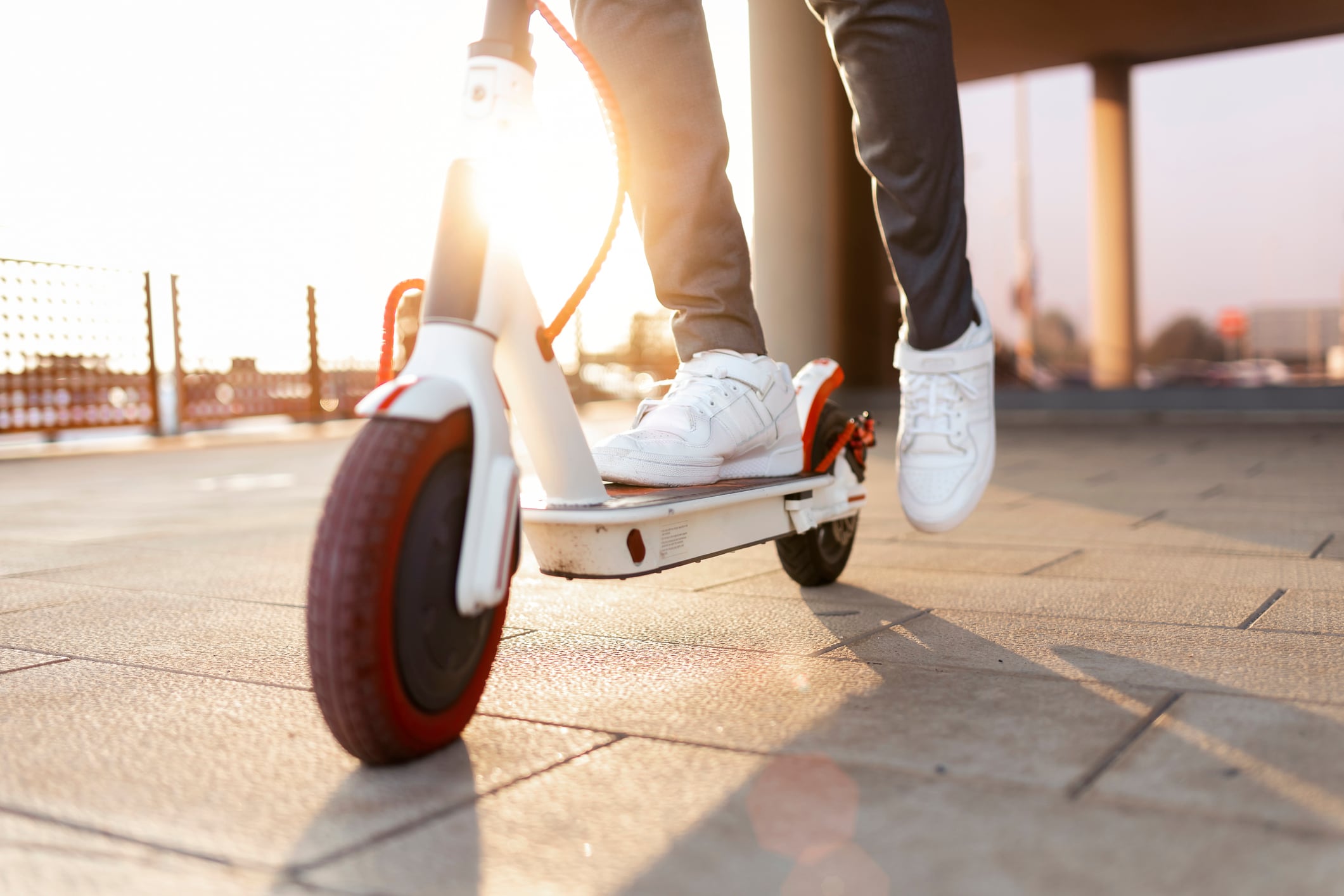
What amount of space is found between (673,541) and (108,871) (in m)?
0.70

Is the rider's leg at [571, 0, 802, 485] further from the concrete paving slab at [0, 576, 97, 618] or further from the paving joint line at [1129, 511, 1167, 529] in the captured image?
the paving joint line at [1129, 511, 1167, 529]

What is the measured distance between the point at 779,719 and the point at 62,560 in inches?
75.5

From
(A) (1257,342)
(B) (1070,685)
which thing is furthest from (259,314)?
(A) (1257,342)

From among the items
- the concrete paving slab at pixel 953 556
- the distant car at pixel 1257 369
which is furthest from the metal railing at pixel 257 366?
the distant car at pixel 1257 369

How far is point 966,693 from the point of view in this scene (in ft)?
3.82

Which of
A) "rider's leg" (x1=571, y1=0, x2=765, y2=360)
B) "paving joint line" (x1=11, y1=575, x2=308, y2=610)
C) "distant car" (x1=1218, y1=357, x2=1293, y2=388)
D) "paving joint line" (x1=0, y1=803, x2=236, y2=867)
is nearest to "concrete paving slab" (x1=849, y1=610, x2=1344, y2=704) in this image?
"rider's leg" (x1=571, y1=0, x2=765, y2=360)

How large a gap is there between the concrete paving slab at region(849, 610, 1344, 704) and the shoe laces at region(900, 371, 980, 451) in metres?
0.29

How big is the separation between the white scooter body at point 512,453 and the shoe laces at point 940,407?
0.34m

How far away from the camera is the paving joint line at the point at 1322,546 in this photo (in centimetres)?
213

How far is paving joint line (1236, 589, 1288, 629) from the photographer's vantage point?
1.49 m

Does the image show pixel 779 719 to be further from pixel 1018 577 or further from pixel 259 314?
pixel 259 314

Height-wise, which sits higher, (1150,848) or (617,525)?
(617,525)

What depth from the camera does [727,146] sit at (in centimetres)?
158

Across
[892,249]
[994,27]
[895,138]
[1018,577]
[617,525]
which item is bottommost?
[1018,577]
